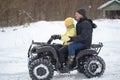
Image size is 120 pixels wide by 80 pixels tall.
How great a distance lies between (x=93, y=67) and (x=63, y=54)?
888mm

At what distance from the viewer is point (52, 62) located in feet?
35.8

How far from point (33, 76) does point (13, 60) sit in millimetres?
5500

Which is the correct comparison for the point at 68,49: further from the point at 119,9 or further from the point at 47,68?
the point at 119,9

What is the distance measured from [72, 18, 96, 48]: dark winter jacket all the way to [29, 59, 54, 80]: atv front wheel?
102 centimetres

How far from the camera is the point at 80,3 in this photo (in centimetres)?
5484

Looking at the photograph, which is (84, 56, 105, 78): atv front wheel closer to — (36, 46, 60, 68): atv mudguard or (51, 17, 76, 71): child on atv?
(51, 17, 76, 71): child on atv

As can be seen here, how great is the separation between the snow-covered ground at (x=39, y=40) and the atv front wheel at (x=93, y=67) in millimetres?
177

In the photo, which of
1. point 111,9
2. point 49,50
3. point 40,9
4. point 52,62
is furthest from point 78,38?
point 40,9

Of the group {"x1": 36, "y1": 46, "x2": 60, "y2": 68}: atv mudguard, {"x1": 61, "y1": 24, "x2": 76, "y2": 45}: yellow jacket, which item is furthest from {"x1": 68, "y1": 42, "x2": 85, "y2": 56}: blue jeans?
{"x1": 36, "y1": 46, "x2": 60, "y2": 68}: atv mudguard

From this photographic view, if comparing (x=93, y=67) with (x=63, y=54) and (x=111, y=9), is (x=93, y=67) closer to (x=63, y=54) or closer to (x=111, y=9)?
(x=63, y=54)

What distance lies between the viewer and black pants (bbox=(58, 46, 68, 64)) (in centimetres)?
1078

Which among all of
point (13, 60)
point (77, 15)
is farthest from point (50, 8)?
point (77, 15)

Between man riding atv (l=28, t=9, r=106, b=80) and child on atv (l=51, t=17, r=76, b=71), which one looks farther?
child on atv (l=51, t=17, r=76, b=71)

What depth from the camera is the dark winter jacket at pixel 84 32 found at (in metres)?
10.6
